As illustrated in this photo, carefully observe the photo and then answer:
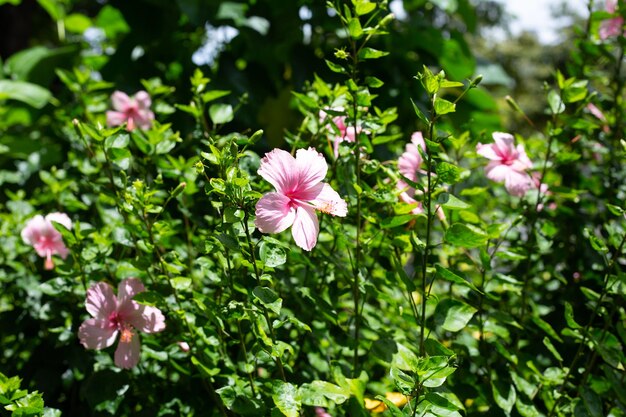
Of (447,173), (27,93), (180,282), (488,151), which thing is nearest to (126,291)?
(180,282)

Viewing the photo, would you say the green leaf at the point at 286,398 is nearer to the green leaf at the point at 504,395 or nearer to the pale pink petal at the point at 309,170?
the pale pink petal at the point at 309,170

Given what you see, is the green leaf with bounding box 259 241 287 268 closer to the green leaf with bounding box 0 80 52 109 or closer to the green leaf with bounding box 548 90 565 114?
the green leaf with bounding box 548 90 565 114

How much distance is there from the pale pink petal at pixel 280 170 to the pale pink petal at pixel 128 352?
0.38 m

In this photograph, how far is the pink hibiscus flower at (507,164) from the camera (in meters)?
1.18

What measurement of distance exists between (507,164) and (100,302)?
74cm

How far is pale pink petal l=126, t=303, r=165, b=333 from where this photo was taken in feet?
3.51

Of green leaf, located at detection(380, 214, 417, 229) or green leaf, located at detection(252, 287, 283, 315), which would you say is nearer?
green leaf, located at detection(252, 287, 283, 315)

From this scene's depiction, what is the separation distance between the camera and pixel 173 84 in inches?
88.4

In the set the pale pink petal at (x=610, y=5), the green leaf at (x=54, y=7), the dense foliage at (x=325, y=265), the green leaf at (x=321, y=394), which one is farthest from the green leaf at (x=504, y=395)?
the green leaf at (x=54, y=7)

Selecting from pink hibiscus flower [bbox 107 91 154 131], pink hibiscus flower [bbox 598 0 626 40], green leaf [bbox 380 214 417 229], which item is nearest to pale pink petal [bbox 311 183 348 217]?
green leaf [bbox 380 214 417 229]

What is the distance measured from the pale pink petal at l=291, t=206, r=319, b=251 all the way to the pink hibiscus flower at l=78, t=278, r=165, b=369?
13.3 inches

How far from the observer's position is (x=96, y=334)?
1.09 metres

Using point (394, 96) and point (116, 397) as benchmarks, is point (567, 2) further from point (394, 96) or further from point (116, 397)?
point (116, 397)

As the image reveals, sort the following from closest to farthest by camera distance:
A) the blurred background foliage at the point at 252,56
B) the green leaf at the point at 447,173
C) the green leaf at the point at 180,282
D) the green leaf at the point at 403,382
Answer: the green leaf at the point at 403,382
the green leaf at the point at 447,173
the green leaf at the point at 180,282
the blurred background foliage at the point at 252,56
